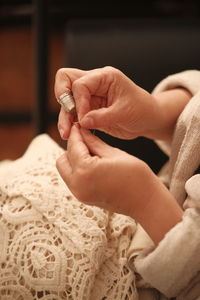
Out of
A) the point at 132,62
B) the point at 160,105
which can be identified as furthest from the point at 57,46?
the point at 160,105

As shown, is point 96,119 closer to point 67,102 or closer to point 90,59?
point 67,102

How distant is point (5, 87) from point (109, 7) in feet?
3.04

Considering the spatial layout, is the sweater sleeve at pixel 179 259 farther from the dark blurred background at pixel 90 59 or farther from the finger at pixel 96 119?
the dark blurred background at pixel 90 59

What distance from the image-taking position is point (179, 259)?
0.54 metres

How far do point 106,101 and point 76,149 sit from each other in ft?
0.50

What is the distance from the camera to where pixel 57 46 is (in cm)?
261

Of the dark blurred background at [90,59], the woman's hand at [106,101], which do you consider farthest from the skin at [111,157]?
the dark blurred background at [90,59]

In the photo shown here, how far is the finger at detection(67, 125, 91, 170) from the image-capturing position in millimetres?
542

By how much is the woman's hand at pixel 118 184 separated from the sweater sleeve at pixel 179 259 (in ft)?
0.08

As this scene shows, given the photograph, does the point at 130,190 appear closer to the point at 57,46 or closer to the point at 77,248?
the point at 77,248

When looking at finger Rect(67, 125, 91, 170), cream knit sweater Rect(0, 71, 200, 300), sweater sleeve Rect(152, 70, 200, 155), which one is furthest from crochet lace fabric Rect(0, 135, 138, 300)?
sweater sleeve Rect(152, 70, 200, 155)

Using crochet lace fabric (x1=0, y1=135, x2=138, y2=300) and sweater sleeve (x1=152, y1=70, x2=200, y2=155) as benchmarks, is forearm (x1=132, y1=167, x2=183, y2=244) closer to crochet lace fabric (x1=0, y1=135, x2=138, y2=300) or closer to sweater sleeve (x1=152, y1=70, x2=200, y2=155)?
crochet lace fabric (x1=0, y1=135, x2=138, y2=300)

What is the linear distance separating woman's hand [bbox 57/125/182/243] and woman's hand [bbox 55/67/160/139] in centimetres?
4

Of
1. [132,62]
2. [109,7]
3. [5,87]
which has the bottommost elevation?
[5,87]
